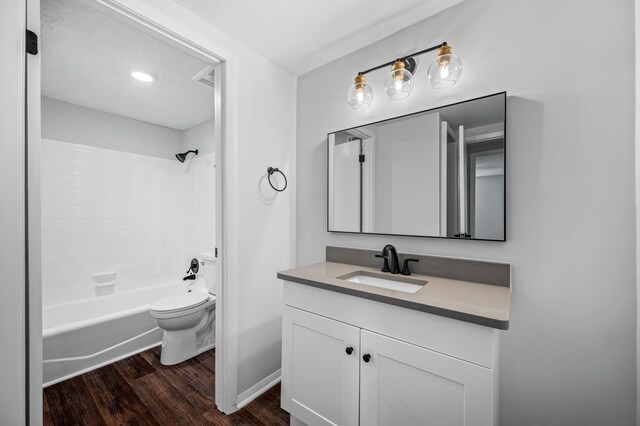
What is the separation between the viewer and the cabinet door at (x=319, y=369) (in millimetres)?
1197

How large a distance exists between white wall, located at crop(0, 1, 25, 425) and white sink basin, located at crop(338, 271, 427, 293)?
130cm

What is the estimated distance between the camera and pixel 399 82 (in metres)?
1.42

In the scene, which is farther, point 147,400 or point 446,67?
point 147,400

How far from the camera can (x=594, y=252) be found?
1.08 m

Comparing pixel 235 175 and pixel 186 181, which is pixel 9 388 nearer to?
pixel 235 175

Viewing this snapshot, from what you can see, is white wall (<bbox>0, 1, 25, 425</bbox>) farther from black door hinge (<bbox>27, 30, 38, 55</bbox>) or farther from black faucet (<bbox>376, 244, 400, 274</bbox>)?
black faucet (<bbox>376, 244, 400, 274</bbox>)

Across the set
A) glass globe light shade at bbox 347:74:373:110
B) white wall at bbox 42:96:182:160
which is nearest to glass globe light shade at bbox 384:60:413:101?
glass globe light shade at bbox 347:74:373:110

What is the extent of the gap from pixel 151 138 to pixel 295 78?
2.13 metres

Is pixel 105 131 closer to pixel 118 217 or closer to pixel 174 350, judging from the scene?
pixel 118 217

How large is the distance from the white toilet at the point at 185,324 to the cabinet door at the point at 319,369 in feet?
3.99

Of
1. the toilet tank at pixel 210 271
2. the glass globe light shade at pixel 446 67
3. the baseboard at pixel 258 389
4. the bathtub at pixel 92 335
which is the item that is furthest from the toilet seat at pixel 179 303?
the glass globe light shade at pixel 446 67

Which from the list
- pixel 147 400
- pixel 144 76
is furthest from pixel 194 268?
pixel 144 76

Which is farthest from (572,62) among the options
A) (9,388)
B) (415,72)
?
(9,388)

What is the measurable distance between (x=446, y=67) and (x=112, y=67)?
7.50 feet
